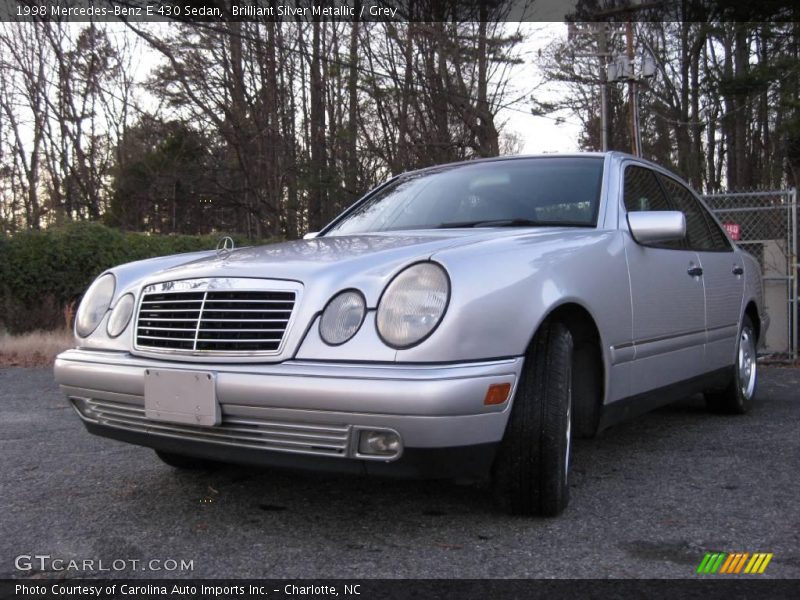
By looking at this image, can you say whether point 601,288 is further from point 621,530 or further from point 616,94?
point 616,94

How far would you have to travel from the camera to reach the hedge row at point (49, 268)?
11.4 m

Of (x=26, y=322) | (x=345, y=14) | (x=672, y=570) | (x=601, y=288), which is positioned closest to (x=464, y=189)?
(x=601, y=288)

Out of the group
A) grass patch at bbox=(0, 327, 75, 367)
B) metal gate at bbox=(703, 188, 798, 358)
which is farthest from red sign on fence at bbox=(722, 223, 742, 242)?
grass patch at bbox=(0, 327, 75, 367)

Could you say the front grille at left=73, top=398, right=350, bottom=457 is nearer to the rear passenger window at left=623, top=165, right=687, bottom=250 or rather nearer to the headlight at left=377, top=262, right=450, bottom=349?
the headlight at left=377, top=262, right=450, bottom=349

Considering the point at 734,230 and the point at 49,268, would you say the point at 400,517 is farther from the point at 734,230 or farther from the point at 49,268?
the point at 49,268

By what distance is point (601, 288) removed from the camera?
10.1ft

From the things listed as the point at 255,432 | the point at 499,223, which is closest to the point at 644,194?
the point at 499,223

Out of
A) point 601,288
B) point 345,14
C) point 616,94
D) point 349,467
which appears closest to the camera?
point 349,467

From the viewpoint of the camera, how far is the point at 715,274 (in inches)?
172

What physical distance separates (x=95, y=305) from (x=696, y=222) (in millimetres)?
3264

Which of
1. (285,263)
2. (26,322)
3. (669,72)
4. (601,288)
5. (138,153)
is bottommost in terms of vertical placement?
(26,322)
